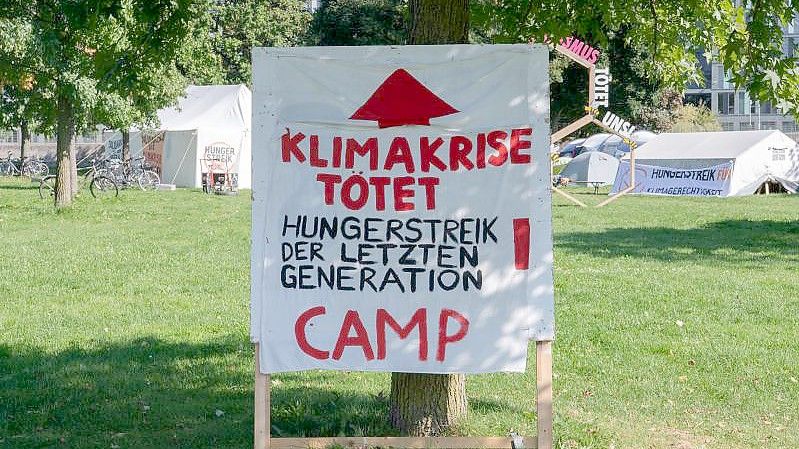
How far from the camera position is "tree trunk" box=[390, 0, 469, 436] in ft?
16.9

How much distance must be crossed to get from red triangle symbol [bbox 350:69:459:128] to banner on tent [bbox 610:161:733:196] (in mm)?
29148

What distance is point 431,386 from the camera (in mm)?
5320

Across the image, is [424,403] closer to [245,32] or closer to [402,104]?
[402,104]

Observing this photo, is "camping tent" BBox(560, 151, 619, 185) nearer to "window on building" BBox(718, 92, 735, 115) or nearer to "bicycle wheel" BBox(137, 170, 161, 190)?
"bicycle wheel" BBox(137, 170, 161, 190)

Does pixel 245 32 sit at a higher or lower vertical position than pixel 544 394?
higher

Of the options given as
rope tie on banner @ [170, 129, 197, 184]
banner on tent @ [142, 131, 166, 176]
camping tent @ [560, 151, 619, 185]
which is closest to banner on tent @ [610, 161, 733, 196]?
camping tent @ [560, 151, 619, 185]

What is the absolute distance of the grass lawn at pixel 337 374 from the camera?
5.74 meters

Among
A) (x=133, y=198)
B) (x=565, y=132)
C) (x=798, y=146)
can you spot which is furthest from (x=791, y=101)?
(x=798, y=146)

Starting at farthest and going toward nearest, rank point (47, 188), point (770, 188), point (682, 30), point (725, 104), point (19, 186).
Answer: point (725, 104) < point (19, 186) < point (770, 188) < point (47, 188) < point (682, 30)

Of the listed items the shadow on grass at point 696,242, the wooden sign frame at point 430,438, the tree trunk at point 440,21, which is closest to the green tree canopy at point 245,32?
the shadow on grass at point 696,242

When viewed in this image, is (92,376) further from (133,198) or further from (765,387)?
(133,198)

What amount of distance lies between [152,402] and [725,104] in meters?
101

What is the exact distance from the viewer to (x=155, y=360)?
7551mm

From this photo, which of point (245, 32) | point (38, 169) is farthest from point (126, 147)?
point (245, 32)
